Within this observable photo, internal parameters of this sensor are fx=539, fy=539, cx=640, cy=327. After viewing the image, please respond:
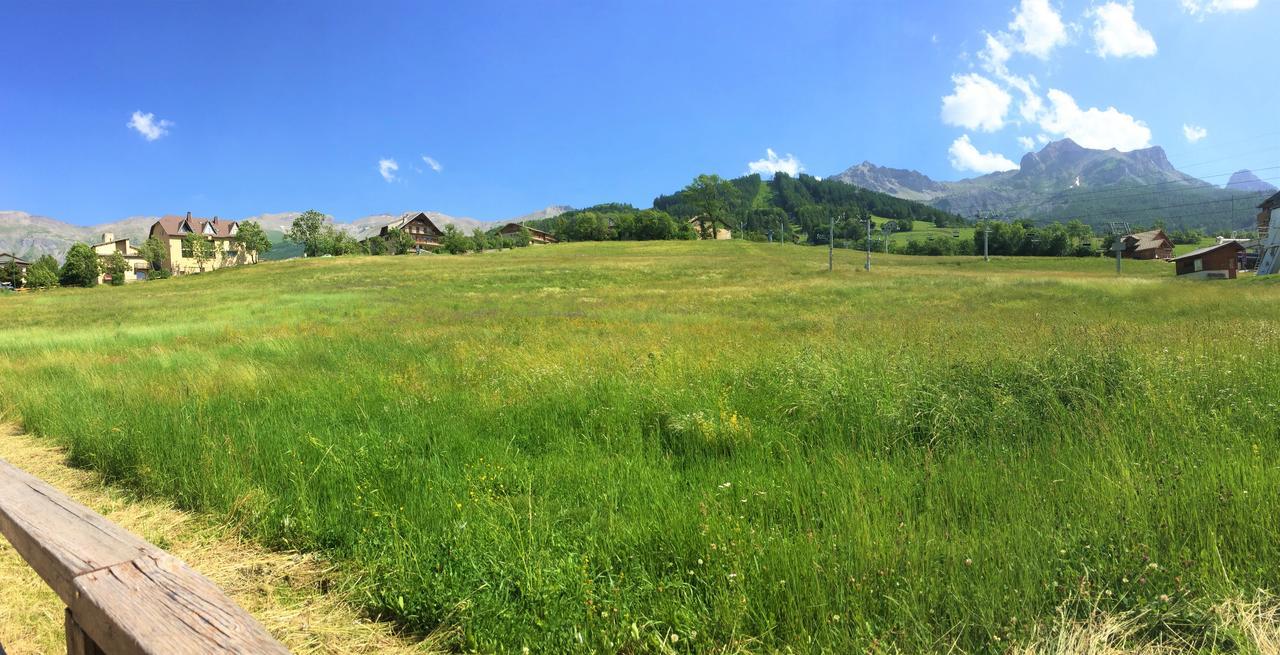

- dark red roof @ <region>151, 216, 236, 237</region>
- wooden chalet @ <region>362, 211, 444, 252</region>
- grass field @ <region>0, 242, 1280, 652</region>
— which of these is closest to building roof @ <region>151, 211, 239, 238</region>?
dark red roof @ <region>151, 216, 236, 237</region>

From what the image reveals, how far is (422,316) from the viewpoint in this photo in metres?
21.5

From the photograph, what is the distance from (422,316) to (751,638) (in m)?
21.0

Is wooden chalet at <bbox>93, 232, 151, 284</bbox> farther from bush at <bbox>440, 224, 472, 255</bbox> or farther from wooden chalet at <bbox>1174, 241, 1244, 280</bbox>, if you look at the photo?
wooden chalet at <bbox>1174, 241, 1244, 280</bbox>

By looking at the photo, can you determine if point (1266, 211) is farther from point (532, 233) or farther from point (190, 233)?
point (190, 233)

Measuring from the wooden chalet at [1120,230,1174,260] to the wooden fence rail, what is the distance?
146 m

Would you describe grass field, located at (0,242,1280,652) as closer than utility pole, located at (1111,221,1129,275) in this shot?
Yes

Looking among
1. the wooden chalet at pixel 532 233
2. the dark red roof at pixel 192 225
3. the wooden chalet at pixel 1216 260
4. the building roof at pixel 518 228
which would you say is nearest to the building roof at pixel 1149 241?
the wooden chalet at pixel 1216 260

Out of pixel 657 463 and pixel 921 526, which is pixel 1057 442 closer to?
pixel 921 526

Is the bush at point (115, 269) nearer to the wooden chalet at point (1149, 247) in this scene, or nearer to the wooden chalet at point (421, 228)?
the wooden chalet at point (421, 228)

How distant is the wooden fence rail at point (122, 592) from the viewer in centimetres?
153

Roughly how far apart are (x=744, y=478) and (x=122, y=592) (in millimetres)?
3810

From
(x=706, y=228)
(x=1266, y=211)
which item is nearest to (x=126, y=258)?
(x=706, y=228)

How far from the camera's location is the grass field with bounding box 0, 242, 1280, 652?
294cm

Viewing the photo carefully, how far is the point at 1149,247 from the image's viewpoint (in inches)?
4370
